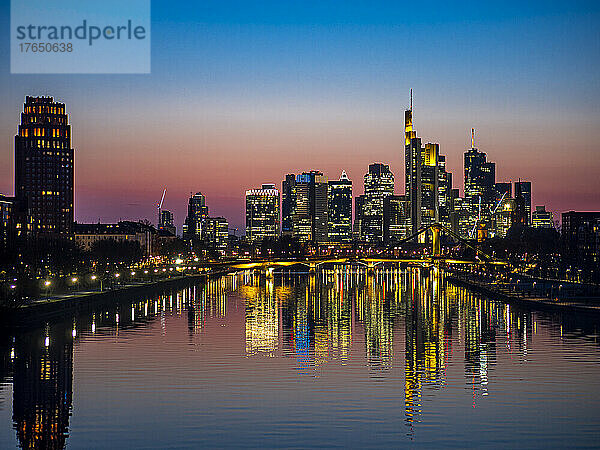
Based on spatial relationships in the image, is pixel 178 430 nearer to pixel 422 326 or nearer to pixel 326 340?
pixel 326 340

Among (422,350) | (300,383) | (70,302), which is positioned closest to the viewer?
(300,383)

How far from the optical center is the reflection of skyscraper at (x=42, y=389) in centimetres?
3072

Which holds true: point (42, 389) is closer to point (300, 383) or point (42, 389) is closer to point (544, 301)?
point (300, 383)

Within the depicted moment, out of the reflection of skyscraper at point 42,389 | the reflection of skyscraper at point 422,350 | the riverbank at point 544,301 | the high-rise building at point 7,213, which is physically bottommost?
the reflection of skyscraper at point 422,350

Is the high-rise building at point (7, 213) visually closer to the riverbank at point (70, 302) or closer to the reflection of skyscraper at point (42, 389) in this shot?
the riverbank at point (70, 302)

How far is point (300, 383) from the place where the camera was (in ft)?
136

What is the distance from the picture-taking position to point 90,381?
139 feet

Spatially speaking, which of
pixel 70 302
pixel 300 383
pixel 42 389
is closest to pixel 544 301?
pixel 70 302

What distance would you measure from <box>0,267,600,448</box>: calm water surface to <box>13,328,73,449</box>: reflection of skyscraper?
81 millimetres

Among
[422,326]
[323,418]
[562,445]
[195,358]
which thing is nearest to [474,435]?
[562,445]

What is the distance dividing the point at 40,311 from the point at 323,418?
4428cm

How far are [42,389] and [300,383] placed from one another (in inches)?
426

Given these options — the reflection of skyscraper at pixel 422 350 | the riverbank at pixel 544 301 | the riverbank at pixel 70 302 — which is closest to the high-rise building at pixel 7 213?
the riverbank at pixel 70 302

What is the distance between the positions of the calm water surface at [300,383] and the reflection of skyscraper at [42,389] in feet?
0.27
